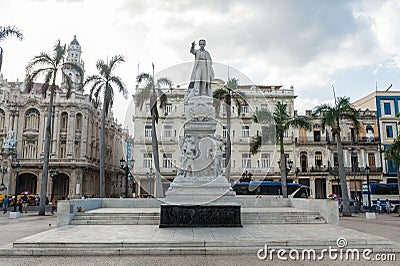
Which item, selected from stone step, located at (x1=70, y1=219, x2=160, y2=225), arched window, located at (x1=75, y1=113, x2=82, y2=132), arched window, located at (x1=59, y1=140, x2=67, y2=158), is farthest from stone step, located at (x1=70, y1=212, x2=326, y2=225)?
arched window, located at (x1=75, y1=113, x2=82, y2=132)

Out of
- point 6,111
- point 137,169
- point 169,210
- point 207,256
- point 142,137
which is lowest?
point 207,256

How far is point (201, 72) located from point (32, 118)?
40818 millimetres

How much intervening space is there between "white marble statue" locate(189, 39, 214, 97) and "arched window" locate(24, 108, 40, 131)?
39905 millimetres

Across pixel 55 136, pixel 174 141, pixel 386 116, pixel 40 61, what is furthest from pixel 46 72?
pixel 386 116

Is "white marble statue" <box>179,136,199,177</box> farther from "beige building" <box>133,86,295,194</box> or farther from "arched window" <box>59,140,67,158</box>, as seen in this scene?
"arched window" <box>59,140,67,158</box>

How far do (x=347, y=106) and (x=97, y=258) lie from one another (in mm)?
23116

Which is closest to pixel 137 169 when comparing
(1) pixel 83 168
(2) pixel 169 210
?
(1) pixel 83 168

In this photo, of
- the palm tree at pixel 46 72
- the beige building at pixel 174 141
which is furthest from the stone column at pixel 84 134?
the palm tree at pixel 46 72

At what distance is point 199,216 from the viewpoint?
483 inches

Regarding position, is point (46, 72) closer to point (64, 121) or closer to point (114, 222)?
point (114, 222)

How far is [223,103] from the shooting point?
96.0 ft

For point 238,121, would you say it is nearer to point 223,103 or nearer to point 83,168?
point 223,103

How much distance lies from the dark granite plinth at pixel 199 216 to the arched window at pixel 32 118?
4265 cm

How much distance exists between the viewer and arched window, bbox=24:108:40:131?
1914 inches
